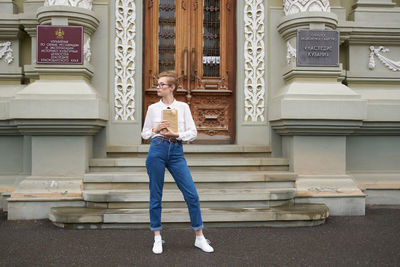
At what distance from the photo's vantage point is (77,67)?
5664 mm

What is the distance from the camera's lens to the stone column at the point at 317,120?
5.54m

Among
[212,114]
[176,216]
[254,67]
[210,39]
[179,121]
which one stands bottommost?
[176,216]

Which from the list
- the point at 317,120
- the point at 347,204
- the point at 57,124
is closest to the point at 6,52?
the point at 57,124

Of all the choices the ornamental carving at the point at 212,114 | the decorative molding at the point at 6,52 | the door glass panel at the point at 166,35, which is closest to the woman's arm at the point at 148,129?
the ornamental carving at the point at 212,114

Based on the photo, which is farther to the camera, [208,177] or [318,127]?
[318,127]

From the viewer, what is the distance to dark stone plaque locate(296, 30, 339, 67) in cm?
587

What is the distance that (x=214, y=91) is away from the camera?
6680 mm

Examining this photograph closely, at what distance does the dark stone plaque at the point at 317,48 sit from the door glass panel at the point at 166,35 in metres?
2.19

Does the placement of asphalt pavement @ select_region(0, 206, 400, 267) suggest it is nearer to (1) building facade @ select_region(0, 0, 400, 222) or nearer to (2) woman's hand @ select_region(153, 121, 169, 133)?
(1) building facade @ select_region(0, 0, 400, 222)

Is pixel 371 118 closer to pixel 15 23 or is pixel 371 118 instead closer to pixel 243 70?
pixel 243 70

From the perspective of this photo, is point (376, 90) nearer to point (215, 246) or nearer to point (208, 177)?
point (208, 177)

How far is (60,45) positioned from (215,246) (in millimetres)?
3730

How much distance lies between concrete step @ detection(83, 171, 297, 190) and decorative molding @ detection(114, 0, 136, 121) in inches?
48.4

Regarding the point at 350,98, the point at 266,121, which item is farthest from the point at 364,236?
the point at 266,121
